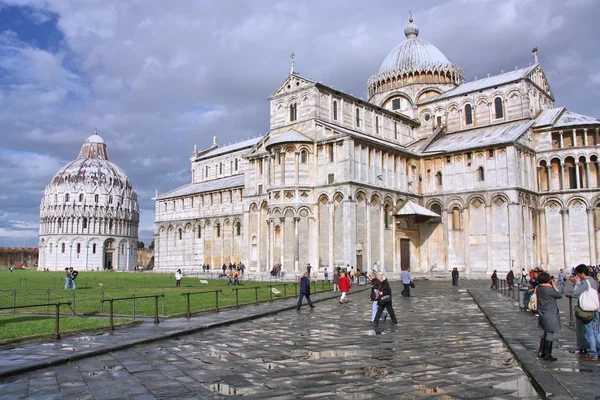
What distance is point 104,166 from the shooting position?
117 metres

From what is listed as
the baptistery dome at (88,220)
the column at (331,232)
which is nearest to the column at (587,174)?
the column at (331,232)

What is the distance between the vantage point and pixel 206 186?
70.8 m

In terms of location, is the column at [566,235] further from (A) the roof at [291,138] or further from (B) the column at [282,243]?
(B) the column at [282,243]

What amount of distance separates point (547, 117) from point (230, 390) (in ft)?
156

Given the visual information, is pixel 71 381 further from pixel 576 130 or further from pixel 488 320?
pixel 576 130

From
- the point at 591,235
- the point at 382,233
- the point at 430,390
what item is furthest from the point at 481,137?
the point at 430,390

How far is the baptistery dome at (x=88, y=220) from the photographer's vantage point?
106 meters

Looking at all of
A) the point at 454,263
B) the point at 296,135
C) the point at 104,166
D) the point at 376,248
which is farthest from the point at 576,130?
the point at 104,166

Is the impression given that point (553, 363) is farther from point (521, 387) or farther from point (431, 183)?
point (431, 183)

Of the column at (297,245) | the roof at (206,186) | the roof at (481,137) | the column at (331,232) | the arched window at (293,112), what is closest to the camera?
the column at (331,232)

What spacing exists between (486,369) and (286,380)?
3552mm

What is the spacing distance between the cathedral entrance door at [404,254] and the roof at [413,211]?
9.72 feet

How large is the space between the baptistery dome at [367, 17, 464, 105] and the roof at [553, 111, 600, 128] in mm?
13199

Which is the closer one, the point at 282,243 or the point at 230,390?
the point at 230,390
